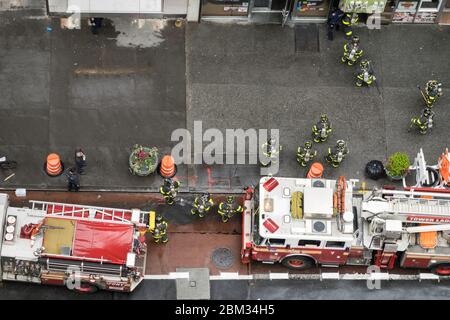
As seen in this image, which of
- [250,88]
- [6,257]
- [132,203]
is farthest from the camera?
[250,88]

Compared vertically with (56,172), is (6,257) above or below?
below

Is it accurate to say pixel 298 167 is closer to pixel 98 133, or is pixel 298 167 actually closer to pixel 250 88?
pixel 250 88

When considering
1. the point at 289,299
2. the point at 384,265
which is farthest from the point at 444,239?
the point at 289,299

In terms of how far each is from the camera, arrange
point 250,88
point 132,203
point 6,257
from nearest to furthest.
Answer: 1. point 6,257
2. point 132,203
3. point 250,88

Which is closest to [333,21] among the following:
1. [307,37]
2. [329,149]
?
[307,37]

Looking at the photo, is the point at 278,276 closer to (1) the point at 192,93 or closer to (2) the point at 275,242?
(2) the point at 275,242

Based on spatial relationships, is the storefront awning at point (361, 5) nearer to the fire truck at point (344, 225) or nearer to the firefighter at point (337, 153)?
the firefighter at point (337, 153)

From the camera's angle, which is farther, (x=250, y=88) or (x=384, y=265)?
(x=250, y=88)
